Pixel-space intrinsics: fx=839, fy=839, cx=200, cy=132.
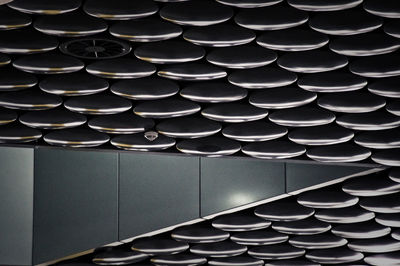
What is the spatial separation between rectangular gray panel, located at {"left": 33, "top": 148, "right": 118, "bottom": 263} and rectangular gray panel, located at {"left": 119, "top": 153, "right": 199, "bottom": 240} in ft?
Answer: 0.67

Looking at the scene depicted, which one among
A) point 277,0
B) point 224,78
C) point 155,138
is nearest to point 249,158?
point 155,138

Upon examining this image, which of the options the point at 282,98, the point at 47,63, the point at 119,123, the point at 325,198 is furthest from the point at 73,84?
the point at 325,198

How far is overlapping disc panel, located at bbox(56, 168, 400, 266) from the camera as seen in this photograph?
14.7 meters

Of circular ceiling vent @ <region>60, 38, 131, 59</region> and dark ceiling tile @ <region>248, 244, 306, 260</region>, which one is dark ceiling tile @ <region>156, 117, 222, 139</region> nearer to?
circular ceiling vent @ <region>60, 38, 131, 59</region>

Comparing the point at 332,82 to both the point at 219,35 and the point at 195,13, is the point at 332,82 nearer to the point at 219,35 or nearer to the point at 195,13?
the point at 219,35

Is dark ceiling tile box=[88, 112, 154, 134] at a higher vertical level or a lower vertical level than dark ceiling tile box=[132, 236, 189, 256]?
higher

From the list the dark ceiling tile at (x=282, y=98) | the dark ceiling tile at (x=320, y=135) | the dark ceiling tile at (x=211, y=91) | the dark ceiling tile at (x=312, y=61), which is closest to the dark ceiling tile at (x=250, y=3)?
the dark ceiling tile at (x=312, y=61)

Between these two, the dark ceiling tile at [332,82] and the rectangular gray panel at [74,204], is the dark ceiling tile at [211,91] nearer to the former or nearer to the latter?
the dark ceiling tile at [332,82]

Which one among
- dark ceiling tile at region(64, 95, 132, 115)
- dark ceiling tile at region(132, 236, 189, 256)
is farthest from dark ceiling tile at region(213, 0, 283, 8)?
dark ceiling tile at region(132, 236, 189, 256)

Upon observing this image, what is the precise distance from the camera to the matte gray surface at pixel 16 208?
15.5m

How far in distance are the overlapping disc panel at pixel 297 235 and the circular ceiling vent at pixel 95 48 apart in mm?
5686

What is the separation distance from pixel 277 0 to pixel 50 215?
8.15 m

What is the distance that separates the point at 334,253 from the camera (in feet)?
55.6

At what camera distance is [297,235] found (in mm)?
16203
